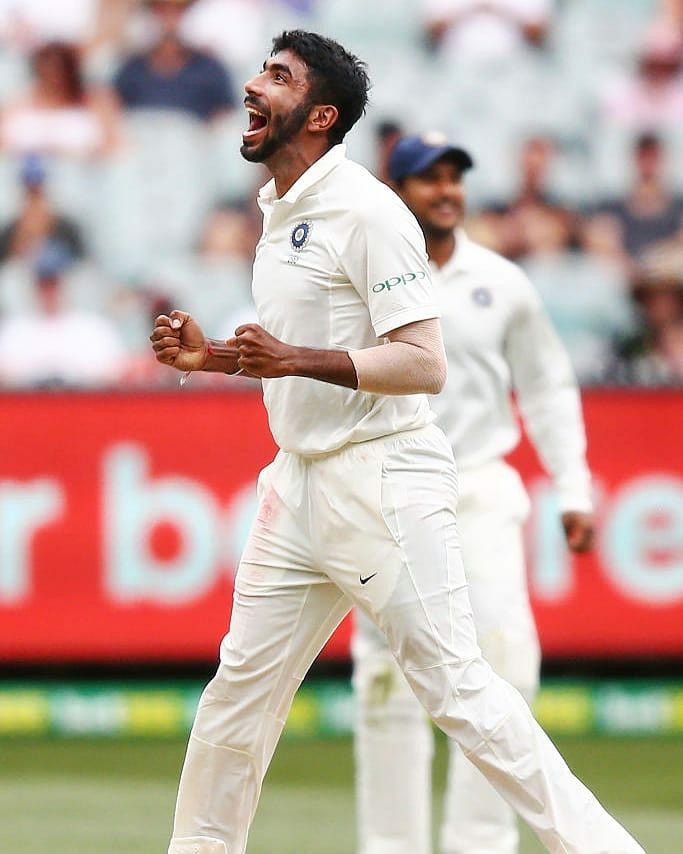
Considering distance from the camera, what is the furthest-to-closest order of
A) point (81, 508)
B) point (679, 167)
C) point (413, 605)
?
point (679, 167) → point (81, 508) → point (413, 605)

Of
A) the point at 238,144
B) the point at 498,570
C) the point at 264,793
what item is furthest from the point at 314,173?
the point at 238,144

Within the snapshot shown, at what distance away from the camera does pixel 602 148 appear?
10242mm

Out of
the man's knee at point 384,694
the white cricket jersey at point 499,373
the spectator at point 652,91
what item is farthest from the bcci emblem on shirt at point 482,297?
the spectator at point 652,91

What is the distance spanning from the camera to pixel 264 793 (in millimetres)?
6078

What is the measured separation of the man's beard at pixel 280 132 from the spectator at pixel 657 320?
4957 mm

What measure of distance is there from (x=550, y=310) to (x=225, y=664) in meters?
5.93

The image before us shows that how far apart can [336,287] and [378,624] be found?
0.76 m

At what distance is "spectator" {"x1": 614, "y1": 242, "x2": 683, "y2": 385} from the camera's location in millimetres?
8711

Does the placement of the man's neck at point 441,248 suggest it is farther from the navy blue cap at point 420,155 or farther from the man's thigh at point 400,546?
the man's thigh at point 400,546

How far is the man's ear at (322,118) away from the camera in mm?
3789

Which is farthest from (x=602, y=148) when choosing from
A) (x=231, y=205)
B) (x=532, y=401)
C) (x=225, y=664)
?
(x=225, y=664)

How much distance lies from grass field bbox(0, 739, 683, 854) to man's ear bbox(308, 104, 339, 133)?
8.01 ft

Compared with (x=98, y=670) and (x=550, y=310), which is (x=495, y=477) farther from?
(x=550, y=310)

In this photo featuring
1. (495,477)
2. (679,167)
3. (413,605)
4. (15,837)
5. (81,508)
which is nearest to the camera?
(413,605)
